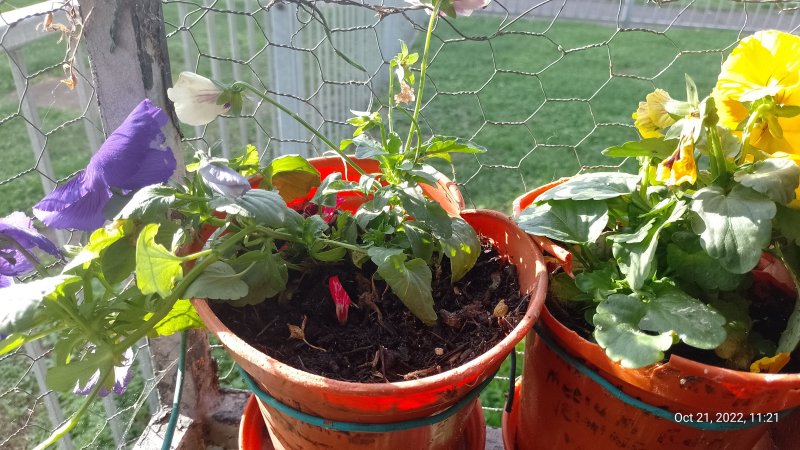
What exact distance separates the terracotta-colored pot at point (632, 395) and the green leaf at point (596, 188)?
0.33 feet

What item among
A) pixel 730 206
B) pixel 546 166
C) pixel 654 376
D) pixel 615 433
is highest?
pixel 730 206

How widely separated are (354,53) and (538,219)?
1519 mm

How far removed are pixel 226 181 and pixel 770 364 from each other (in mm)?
558

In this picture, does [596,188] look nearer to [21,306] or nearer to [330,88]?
[21,306]

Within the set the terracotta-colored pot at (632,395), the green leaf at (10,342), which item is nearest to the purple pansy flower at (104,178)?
the green leaf at (10,342)

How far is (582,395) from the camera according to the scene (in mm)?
707

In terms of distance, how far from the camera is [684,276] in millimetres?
670

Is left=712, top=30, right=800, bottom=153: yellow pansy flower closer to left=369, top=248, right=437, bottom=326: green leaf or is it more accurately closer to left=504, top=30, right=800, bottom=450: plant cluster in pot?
left=504, top=30, right=800, bottom=450: plant cluster in pot

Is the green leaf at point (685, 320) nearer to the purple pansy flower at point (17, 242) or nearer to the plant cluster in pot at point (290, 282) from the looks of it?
the plant cluster in pot at point (290, 282)

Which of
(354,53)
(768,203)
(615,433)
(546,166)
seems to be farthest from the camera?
(354,53)

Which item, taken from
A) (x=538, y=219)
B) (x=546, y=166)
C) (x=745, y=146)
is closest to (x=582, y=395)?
(x=538, y=219)

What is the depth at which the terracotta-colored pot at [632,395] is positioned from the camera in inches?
23.6

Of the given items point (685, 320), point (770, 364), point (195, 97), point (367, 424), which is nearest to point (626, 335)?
point (685, 320)

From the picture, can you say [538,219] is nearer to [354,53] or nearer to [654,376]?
[654,376]
